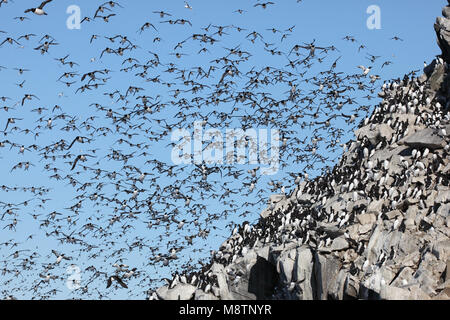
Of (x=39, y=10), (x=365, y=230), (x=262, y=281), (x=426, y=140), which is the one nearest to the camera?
(x=39, y=10)

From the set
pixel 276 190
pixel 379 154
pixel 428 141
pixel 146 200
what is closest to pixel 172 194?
pixel 146 200

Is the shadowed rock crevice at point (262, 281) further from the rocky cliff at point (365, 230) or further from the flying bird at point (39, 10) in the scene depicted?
the flying bird at point (39, 10)


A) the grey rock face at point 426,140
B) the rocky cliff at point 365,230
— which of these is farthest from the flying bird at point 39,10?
the grey rock face at point 426,140

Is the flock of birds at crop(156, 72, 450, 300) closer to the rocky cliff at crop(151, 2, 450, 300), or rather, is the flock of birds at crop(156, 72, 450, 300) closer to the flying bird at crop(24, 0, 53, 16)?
the rocky cliff at crop(151, 2, 450, 300)

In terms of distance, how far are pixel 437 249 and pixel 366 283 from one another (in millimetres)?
4917

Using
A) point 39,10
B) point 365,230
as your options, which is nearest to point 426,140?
point 365,230

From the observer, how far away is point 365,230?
39750 millimetres

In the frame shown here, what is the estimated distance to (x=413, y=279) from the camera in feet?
111

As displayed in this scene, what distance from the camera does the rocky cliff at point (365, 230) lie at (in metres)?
35.6

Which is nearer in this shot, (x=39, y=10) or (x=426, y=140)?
(x=39, y=10)

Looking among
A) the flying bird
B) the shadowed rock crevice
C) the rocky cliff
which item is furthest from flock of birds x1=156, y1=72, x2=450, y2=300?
the flying bird

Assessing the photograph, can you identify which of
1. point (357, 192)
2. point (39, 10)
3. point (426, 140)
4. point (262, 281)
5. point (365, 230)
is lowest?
point (262, 281)

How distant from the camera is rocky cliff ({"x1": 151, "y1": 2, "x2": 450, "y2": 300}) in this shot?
3559cm

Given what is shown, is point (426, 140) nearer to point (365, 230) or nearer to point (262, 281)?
point (365, 230)
